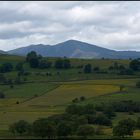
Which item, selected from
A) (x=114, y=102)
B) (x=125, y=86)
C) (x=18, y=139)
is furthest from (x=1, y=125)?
(x=125, y=86)

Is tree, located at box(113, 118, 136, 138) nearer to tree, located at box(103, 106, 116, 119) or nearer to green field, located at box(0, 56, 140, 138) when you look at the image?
green field, located at box(0, 56, 140, 138)

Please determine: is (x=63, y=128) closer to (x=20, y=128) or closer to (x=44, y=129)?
(x=44, y=129)

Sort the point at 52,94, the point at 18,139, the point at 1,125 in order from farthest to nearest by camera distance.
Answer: the point at 52,94 → the point at 1,125 → the point at 18,139

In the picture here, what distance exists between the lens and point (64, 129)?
111875 millimetres

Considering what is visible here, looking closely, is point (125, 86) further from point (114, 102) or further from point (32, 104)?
point (32, 104)

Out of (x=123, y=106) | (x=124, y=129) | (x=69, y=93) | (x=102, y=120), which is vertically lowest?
(x=102, y=120)

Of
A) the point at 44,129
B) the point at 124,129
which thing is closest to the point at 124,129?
the point at 124,129

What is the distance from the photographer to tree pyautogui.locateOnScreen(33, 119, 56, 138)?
111m

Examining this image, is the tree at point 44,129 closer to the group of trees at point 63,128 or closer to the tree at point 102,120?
the group of trees at point 63,128

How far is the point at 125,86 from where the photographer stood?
188m

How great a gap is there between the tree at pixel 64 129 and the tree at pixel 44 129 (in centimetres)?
118

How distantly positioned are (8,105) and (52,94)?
18.6m

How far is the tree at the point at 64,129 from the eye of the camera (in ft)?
366

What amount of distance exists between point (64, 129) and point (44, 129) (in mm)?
4635
